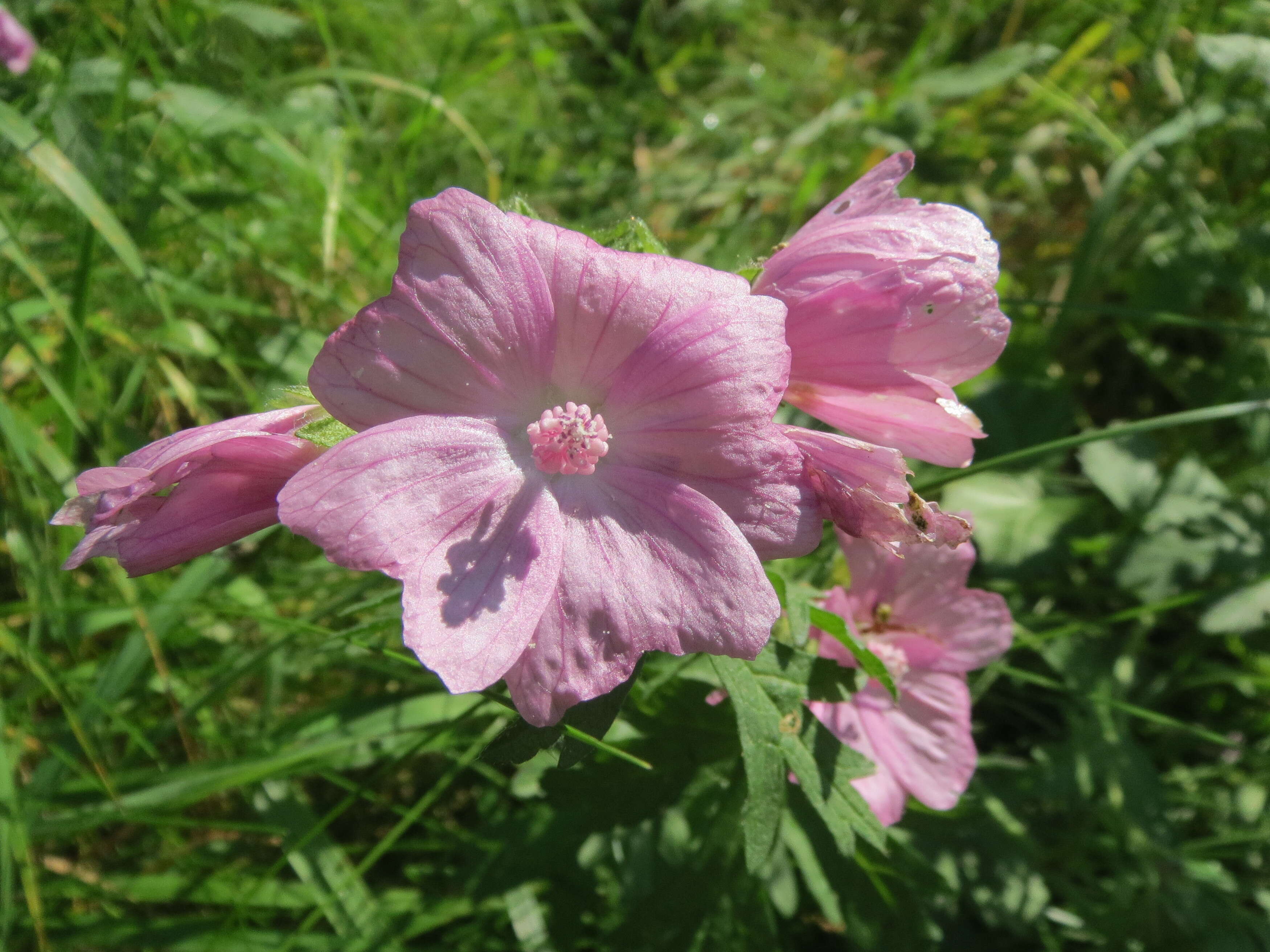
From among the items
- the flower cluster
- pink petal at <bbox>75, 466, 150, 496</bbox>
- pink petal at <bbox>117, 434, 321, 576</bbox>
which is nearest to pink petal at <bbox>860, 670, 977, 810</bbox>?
the flower cluster

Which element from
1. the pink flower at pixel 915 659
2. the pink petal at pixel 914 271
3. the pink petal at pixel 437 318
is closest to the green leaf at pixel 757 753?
the pink flower at pixel 915 659

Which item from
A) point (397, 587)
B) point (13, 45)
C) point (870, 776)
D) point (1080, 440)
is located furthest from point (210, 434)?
point (13, 45)

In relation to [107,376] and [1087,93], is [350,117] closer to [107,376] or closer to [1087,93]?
[107,376]

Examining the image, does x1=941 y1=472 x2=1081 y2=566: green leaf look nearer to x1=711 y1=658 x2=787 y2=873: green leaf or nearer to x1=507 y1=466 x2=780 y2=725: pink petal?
x1=711 y1=658 x2=787 y2=873: green leaf

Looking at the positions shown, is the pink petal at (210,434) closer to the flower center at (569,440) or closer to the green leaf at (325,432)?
the green leaf at (325,432)

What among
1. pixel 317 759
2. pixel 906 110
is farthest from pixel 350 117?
pixel 317 759

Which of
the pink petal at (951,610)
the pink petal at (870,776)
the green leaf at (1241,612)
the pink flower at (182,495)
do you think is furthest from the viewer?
the green leaf at (1241,612)

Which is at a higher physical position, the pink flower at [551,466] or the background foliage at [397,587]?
the pink flower at [551,466]
